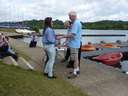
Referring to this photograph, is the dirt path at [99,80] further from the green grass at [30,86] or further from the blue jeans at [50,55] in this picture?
the blue jeans at [50,55]

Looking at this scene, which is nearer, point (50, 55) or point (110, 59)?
point (50, 55)

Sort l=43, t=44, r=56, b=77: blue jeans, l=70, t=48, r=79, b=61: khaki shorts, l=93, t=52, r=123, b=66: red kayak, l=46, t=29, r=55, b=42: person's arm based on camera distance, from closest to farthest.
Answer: l=46, t=29, r=55, b=42: person's arm < l=43, t=44, r=56, b=77: blue jeans < l=70, t=48, r=79, b=61: khaki shorts < l=93, t=52, r=123, b=66: red kayak

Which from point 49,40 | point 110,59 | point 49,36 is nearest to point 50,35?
point 49,36

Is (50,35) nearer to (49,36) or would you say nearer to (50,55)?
(49,36)

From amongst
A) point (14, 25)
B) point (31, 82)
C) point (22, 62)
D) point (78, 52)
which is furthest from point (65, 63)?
point (14, 25)

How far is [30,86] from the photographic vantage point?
10.9 meters

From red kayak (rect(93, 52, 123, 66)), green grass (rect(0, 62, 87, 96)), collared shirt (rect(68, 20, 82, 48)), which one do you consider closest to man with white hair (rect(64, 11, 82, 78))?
collared shirt (rect(68, 20, 82, 48))

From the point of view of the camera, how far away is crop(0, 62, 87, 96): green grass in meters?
10.2

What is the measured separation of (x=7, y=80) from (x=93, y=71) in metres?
5.35

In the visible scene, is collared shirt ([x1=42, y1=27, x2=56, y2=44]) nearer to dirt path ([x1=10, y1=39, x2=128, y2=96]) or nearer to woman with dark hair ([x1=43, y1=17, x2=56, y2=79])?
woman with dark hair ([x1=43, y1=17, x2=56, y2=79])

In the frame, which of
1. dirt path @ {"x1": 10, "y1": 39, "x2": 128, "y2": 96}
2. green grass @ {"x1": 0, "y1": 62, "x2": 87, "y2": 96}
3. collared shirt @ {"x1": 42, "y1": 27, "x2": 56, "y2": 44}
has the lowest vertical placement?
dirt path @ {"x1": 10, "y1": 39, "x2": 128, "y2": 96}

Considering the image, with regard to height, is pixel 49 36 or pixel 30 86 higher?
pixel 49 36

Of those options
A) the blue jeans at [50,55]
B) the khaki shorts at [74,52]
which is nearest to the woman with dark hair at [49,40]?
the blue jeans at [50,55]

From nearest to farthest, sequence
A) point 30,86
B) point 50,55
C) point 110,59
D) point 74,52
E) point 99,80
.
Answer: point 30,86 < point 50,55 < point 74,52 < point 99,80 < point 110,59
